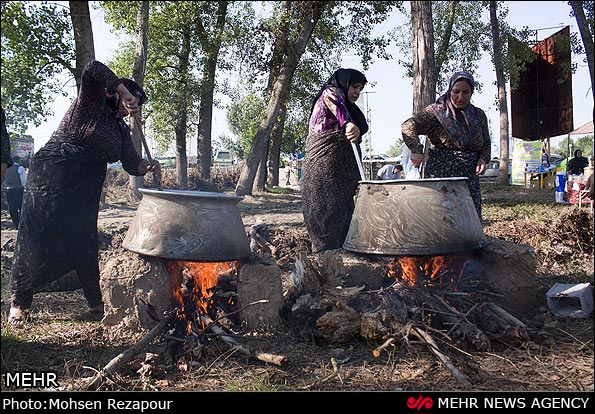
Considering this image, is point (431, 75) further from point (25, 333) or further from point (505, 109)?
point (505, 109)

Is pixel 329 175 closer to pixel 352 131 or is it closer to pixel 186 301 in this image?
pixel 352 131

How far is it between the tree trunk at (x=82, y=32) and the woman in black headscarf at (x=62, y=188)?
3.50 meters

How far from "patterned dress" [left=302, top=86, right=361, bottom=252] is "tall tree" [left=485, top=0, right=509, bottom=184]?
47.0 feet

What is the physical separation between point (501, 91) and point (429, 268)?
15742mm

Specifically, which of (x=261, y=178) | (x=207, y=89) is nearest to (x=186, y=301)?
(x=207, y=89)

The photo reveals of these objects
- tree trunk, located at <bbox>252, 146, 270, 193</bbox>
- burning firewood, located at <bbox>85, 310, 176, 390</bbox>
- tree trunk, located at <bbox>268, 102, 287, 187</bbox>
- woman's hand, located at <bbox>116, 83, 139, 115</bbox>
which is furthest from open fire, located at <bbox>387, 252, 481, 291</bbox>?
tree trunk, located at <bbox>252, 146, 270, 193</bbox>

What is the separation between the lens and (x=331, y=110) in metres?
4.09

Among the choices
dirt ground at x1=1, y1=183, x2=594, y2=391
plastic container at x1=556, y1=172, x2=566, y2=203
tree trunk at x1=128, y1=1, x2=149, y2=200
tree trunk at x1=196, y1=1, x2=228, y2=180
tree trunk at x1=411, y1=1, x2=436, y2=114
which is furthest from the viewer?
tree trunk at x1=196, y1=1, x2=228, y2=180

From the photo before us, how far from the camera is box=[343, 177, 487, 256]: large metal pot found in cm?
327
